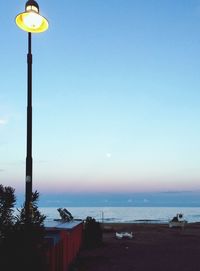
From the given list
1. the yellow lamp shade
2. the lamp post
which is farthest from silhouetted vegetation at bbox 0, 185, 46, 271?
the yellow lamp shade

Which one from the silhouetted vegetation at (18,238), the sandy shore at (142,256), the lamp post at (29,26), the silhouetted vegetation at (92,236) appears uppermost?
the lamp post at (29,26)

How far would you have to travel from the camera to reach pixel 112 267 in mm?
18062

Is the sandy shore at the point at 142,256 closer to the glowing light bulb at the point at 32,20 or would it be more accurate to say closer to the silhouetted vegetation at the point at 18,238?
the silhouetted vegetation at the point at 18,238

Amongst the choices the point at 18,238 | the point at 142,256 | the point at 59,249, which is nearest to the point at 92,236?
the point at 142,256

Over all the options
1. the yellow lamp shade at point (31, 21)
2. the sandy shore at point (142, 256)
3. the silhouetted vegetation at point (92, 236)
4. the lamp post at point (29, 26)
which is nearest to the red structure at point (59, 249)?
the sandy shore at point (142, 256)

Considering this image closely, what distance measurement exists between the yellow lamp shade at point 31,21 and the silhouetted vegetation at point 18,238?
3.60 meters

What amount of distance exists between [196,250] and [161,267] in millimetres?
6459

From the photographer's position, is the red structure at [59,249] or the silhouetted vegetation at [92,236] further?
the silhouetted vegetation at [92,236]

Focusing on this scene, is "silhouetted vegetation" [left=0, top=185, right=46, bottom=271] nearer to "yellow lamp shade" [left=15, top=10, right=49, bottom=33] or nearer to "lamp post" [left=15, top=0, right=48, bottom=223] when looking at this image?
"lamp post" [left=15, top=0, right=48, bottom=223]

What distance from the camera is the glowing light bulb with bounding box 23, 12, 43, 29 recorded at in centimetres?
945

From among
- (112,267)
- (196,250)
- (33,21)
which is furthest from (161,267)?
(33,21)

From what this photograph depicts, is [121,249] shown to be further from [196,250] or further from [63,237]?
[63,237]

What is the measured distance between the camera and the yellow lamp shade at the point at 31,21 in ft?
31.0

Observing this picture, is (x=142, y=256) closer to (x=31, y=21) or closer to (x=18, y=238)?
(x=18, y=238)
